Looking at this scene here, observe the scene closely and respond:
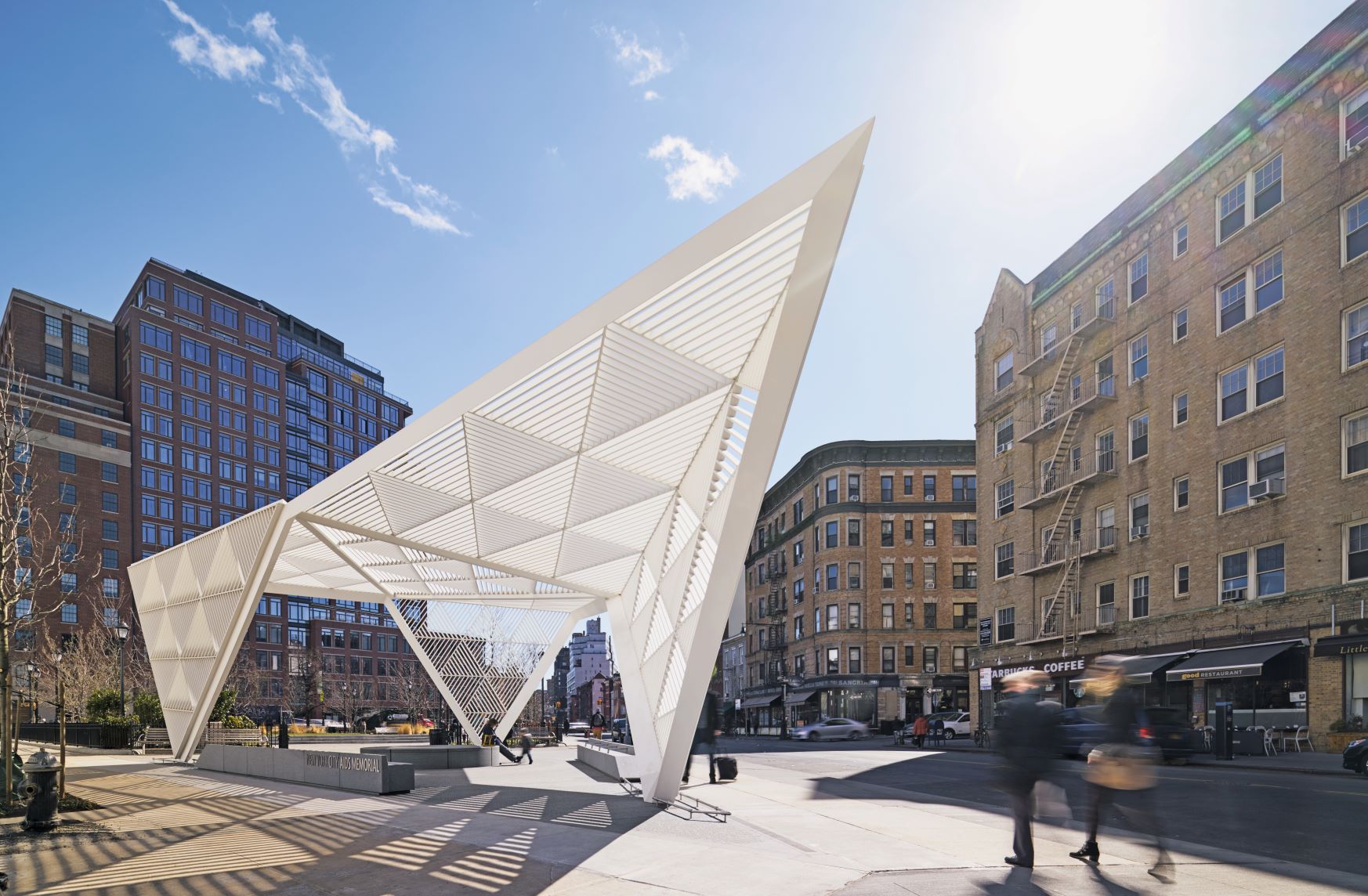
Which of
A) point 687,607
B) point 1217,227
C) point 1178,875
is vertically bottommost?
point 1178,875

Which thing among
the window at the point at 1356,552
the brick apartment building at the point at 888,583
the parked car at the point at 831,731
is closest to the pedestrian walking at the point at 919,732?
the parked car at the point at 831,731

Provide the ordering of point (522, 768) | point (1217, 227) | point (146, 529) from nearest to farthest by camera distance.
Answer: point (522, 768) → point (1217, 227) → point (146, 529)

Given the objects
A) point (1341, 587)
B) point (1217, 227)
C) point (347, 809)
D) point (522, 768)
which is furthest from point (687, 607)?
point (1217, 227)

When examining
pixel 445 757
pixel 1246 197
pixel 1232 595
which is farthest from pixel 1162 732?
pixel 445 757

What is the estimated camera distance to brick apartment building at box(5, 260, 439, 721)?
8588 centimetres

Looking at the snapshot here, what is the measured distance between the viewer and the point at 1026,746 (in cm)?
866

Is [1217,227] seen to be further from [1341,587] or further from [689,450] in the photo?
[689,450]

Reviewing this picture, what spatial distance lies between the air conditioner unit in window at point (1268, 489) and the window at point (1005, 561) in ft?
53.1

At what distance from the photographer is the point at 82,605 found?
81.2m

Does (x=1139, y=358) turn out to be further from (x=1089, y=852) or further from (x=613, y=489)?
(x=1089, y=852)

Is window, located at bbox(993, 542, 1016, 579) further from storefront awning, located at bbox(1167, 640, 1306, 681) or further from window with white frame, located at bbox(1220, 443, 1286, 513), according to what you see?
window with white frame, located at bbox(1220, 443, 1286, 513)

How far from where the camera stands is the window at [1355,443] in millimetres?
24547

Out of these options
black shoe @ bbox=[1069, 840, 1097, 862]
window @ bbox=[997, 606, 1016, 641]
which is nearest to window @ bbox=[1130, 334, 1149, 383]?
window @ bbox=[997, 606, 1016, 641]

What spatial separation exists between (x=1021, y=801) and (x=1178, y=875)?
1.56 metres
